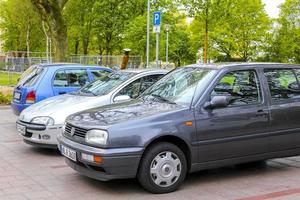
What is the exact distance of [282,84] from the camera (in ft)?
23.7

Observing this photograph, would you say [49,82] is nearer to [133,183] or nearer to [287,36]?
[133,183]

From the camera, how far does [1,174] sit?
709 cm

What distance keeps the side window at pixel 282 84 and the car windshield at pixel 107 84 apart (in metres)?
2.85

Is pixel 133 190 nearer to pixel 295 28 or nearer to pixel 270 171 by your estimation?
pixel 270 171

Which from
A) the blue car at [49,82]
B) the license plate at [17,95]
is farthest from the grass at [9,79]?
the blue car at [49,82]

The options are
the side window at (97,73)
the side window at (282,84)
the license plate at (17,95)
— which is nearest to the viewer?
the side window at (282,84)

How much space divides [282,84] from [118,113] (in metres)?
2.52

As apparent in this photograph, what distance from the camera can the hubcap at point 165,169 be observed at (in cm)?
604

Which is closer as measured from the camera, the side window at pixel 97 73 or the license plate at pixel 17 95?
the license plate at pixel 17 95

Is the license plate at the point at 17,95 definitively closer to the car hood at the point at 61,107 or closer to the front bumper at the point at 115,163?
the car hood at the point at 61,107

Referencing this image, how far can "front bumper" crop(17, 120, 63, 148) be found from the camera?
8.23 meters

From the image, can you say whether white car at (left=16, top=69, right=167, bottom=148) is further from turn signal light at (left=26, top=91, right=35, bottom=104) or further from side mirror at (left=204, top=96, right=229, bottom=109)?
side mirror at (left=204, top=96, right=229, bottom=109)

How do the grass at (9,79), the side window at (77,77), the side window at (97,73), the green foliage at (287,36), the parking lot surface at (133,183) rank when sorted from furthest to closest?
the green foliage at (287,36) → the grass at (9,79) → the side window at (97,73) → the side window at (77,77) → the parking lot surface at (133,183)

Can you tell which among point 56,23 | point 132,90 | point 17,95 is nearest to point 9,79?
point 56,23
